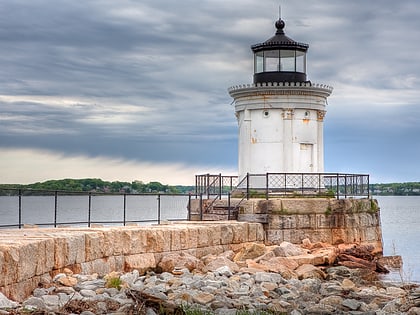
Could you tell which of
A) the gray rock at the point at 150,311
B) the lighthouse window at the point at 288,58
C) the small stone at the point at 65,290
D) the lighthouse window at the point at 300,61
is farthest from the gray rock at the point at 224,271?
the lighthouse window at the point at 300,61

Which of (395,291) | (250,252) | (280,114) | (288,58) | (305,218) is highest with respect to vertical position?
(288,58)

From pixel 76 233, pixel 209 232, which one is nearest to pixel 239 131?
pixel 209 232

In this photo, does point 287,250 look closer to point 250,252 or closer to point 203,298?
point 250,252

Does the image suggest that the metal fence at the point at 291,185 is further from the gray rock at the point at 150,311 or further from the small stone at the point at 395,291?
the gray rock at the point at 150,311

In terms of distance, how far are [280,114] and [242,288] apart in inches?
379

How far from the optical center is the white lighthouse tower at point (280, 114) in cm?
2242

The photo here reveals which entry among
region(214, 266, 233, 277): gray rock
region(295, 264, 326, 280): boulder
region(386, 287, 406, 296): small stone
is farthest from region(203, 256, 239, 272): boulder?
region(386, 287, 406, 296): small stone

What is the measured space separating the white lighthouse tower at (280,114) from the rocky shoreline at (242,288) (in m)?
4.06

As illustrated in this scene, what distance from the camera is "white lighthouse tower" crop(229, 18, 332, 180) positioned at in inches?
883

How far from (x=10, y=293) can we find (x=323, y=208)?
37.1 ft

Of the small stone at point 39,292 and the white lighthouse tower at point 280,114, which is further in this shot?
the white lighthouse tower at point 280,114

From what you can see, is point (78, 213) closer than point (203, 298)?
No

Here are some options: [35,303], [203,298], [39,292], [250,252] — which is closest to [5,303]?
[35,303]

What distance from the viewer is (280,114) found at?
22484 millimetres
